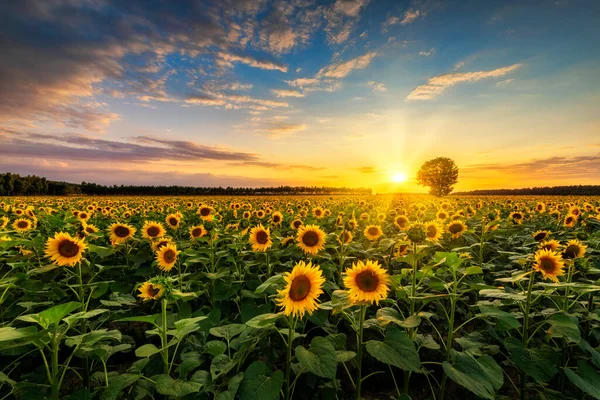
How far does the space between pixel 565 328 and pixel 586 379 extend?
1.37 ft

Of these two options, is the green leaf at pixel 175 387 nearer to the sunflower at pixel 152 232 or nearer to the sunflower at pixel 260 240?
the sunflower at pixel 260 240

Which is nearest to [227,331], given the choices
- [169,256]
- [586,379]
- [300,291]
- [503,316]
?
[300,291]

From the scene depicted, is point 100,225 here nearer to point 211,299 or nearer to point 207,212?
point 207,212

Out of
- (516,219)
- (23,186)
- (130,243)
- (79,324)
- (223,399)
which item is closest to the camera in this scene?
(223,399)

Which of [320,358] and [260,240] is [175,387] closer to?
[320,358]

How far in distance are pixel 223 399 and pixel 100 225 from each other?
25.5ft

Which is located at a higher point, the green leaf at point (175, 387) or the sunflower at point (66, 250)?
the sunflower at point (66, 250)

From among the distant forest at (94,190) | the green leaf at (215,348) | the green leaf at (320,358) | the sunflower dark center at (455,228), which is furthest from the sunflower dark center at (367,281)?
the distant forest at (94,190)

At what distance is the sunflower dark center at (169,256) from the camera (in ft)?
14.2

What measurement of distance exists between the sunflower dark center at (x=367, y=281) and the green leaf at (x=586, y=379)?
5.45 ft

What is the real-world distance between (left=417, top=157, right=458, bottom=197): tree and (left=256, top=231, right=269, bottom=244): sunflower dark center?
248 feet

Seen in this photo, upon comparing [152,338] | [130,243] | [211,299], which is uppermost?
[130,243]

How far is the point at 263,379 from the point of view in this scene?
7.22ft

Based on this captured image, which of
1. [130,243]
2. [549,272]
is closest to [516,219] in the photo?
[549,272]
